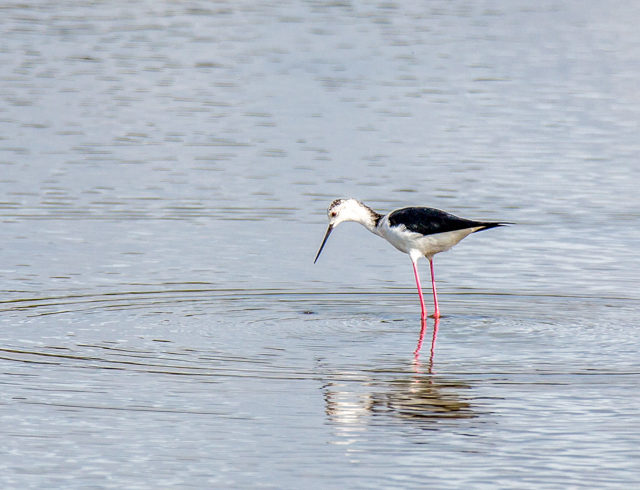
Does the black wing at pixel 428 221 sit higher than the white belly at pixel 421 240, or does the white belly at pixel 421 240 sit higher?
the black wing at pixel 428 221

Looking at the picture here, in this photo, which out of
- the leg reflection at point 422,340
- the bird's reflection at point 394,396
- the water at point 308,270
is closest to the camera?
the water at point 308,270

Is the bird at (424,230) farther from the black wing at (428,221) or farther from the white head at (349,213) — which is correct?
the white head at (349,213)

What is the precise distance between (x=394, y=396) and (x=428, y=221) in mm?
3414

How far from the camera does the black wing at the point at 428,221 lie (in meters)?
13.4

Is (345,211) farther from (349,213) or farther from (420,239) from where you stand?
(420,239)

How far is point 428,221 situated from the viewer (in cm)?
1351

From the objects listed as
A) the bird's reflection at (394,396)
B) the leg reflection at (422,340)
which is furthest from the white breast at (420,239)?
the bird's reflection at (394,396)

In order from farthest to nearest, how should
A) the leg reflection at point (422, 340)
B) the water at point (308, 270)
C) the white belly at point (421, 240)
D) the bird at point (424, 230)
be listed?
the white belly at point (421, 240), the bird at point (424, 230), the leg reflection at point (422, 340), the water at point (308, 270)

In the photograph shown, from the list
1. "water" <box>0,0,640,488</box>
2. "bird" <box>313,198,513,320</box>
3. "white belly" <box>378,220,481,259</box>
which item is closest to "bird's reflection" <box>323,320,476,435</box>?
"water" <box>0,0,640,488</box>

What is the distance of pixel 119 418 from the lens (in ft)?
32.0

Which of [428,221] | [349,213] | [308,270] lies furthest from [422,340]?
[308,270]

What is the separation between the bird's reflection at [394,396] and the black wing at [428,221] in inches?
89.0

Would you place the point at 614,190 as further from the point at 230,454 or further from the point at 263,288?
the point at 230,454

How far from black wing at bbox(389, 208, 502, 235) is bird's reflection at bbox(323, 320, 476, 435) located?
2259 millimetres
